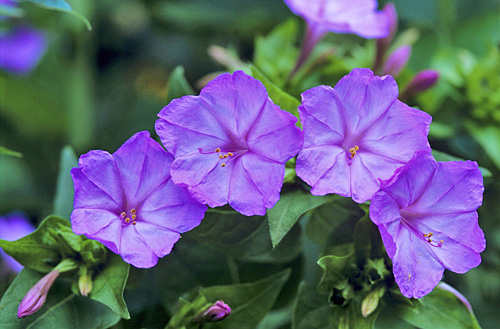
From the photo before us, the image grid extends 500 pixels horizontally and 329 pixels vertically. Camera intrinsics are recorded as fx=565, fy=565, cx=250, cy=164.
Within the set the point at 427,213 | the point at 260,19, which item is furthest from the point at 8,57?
the point at 427,213

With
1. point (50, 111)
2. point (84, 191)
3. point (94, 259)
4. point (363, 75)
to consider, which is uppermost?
point (363, 75)

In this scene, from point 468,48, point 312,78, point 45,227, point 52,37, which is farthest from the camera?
point 52,37

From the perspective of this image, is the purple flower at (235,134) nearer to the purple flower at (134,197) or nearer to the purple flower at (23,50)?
the purple flower at (134,197)

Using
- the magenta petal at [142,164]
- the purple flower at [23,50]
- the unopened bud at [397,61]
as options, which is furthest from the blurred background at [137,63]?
the magenta petal at [142,164]

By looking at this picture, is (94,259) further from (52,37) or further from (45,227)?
(52,37)

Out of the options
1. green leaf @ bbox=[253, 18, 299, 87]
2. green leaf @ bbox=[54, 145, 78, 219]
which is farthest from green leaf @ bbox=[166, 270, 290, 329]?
green leaf @ bbox=[253, 18, 299, 87]

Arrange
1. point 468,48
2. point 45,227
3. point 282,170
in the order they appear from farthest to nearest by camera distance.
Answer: point 468,48 → point 45,227 → point 282,170

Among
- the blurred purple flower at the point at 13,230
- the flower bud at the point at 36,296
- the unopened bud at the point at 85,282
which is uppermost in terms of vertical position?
the flower bud at the point at 36,296
